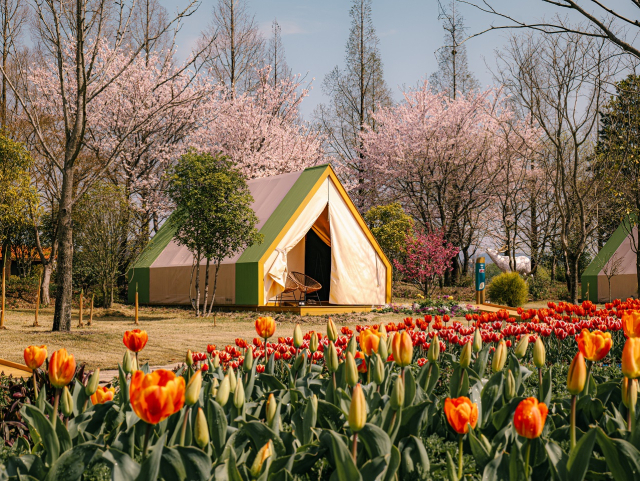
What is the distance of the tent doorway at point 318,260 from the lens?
594 inches

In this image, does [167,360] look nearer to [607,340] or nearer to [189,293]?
[607,340]

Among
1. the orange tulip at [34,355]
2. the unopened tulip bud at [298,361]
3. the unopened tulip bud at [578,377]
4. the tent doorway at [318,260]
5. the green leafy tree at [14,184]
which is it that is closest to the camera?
the unopened tulip bud at [578,377]

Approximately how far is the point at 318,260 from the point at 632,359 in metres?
13.7

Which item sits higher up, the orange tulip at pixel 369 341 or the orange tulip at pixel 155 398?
the orange tulip at pixel 369 341

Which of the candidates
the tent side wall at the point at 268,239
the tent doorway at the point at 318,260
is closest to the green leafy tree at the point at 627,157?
the tent side wall at the point at 268,239

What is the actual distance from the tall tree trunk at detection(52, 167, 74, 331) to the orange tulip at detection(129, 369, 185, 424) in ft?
24.3

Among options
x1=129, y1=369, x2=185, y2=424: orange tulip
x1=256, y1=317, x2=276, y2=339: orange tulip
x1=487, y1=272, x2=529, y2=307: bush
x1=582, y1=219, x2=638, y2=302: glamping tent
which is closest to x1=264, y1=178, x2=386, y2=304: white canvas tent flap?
x1=487, y1=272, x2=529, y2=307: bush

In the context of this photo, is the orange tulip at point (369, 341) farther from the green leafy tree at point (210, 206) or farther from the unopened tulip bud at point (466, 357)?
the green leafy tree at point (210, 206)

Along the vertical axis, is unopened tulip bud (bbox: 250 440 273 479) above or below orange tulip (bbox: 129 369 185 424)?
below

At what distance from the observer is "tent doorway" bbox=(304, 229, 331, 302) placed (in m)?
15.1

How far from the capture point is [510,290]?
15.9m

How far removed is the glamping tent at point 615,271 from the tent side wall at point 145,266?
12.6 meters

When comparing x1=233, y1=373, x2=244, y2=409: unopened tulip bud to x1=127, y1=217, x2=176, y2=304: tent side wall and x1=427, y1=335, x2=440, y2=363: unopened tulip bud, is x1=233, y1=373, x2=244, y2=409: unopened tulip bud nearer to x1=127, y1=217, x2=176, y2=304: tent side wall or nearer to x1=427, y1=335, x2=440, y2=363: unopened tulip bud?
x1=427, y1=335, x2=440, y2=363: unopened tulip bud

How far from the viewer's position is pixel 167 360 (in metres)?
5.69
